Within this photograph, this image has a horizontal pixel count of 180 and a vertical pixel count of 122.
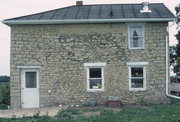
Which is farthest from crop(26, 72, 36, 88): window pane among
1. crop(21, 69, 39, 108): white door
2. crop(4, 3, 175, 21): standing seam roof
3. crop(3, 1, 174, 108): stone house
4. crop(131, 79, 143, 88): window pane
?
crop(131, 79, 143, 88): window pane

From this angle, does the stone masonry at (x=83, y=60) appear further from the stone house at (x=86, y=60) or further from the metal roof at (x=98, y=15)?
the metal roof at (x=98, y=15)

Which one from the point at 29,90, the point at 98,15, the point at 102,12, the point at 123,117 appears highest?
the point at 102,12

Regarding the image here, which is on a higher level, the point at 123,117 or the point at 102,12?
the point at 102,12

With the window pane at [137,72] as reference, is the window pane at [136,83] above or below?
below

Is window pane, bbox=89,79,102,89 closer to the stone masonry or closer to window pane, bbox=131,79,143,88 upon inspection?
the stone masonry

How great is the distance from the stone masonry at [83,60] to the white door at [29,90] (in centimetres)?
25

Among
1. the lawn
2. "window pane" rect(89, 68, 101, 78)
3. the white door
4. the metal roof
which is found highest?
the metal roof

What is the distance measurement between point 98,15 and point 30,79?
5474 millimetres

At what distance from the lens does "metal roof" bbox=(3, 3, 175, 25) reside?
1576 centimetres

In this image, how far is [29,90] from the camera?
16234 mm

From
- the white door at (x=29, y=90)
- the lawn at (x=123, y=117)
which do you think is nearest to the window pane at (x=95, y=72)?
the white door at (x=29, y=90)

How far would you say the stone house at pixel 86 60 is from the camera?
16.0 m

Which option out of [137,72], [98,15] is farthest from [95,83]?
[98,15]

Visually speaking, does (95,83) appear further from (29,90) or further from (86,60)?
(29,90)
